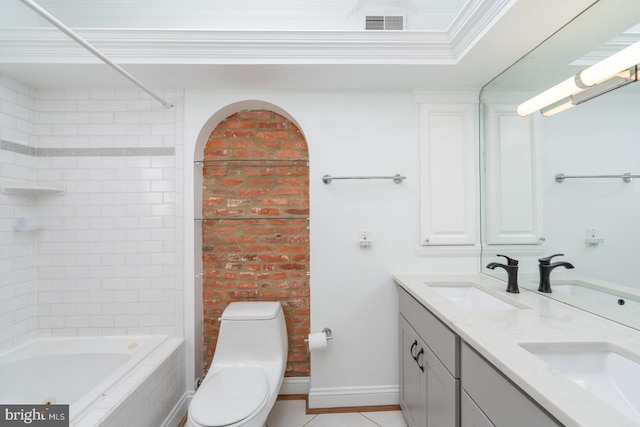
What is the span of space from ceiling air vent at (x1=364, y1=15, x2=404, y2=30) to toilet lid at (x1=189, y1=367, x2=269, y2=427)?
228cm

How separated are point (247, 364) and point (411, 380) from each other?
40.4 inches

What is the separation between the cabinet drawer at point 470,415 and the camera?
0.98 meters

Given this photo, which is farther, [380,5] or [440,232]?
[440,232]

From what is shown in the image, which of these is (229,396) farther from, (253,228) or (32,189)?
(32,189)

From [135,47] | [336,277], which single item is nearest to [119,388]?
[336,277]

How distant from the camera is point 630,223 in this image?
114 centimetres

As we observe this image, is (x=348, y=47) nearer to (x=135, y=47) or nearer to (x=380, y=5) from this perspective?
(x=380, y=5)

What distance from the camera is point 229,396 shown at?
150 centimetres

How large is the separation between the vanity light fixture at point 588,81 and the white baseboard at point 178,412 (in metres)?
2.77

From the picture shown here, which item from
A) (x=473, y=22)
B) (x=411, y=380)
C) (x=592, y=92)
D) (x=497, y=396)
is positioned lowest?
(x=411, y=380)

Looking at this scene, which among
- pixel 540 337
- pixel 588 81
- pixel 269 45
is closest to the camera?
pixel 540 337

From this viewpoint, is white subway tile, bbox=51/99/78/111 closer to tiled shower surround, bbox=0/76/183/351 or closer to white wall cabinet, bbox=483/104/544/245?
tiled shower surround, bbox=0/76/183/351

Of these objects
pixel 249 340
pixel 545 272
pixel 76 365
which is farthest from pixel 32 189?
pixel 545 272

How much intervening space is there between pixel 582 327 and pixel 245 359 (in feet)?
5.74
